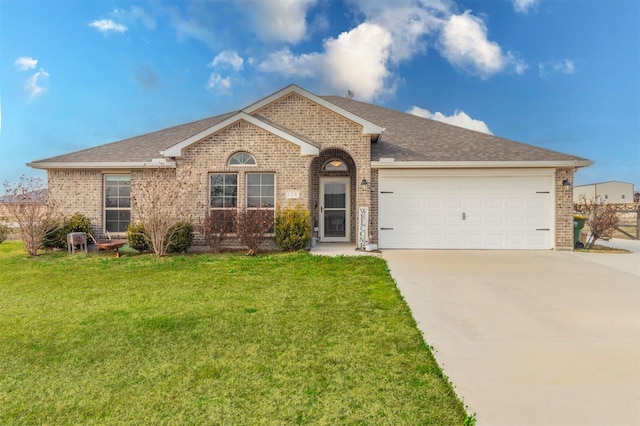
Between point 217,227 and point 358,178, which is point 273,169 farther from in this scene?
point 358,178

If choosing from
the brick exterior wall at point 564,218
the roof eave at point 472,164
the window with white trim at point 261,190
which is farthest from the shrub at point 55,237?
the brick exterior wall at point 564,218

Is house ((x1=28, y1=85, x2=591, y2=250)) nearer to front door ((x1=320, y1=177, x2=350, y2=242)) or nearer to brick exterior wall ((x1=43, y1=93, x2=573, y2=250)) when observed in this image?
brick exterior wall ((x1=43, y1=93, x2=573, y2=250))

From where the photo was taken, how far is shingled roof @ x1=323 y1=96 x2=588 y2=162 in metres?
11.5

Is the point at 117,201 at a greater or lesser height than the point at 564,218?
greater

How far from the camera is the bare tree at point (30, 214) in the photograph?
10.3m

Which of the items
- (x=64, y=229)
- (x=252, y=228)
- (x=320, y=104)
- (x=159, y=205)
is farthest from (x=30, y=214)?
(x=320, y=104)

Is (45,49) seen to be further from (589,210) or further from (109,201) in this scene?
(589,210)

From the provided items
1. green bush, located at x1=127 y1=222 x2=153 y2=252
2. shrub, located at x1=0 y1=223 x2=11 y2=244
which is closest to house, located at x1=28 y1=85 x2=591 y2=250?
green bush, located at x1=127 y1=222 x2=153 y2=252

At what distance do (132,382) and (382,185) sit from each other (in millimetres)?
9810

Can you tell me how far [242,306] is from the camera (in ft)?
17.7

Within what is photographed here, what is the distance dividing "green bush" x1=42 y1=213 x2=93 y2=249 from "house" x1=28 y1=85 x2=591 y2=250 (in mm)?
358

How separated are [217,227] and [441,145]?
8817mm

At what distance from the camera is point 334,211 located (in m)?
13.0

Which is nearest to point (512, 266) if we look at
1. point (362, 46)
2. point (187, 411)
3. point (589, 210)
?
point (589, 210)
